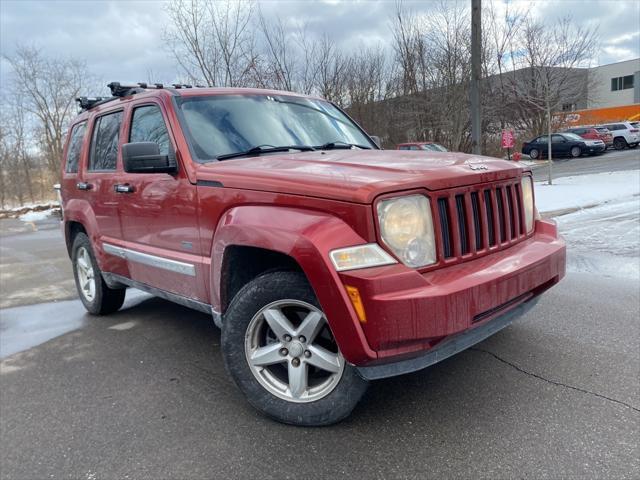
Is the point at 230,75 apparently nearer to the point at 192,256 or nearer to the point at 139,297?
the point at 139,297

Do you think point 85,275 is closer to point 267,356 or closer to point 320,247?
point 267,356

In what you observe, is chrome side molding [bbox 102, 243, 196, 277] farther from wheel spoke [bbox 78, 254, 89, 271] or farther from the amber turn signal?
the amber turn signal

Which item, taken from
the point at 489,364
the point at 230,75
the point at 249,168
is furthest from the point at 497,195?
the point at 230,75

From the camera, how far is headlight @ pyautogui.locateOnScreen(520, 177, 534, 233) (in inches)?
131

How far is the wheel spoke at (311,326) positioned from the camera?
2633 millimetres

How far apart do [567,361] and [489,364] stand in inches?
20.9

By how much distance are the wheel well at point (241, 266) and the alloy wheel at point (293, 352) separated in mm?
293

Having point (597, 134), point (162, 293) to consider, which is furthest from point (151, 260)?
point (597, 134)

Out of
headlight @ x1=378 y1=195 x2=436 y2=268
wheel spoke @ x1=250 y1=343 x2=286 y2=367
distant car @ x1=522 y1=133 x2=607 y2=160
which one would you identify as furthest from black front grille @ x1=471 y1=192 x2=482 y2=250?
distant car @ x1=522 y1=133 x2=607 y2=160

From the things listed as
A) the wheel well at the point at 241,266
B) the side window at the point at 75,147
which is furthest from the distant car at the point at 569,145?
the wheel well at the point at 241,266

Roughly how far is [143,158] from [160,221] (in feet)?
1.77

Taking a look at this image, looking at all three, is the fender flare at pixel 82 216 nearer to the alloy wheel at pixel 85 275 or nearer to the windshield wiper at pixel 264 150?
the alloy wheel at pixel 85 275

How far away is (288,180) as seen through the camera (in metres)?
2.67

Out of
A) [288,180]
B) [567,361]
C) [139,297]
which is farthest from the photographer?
[139,297]
